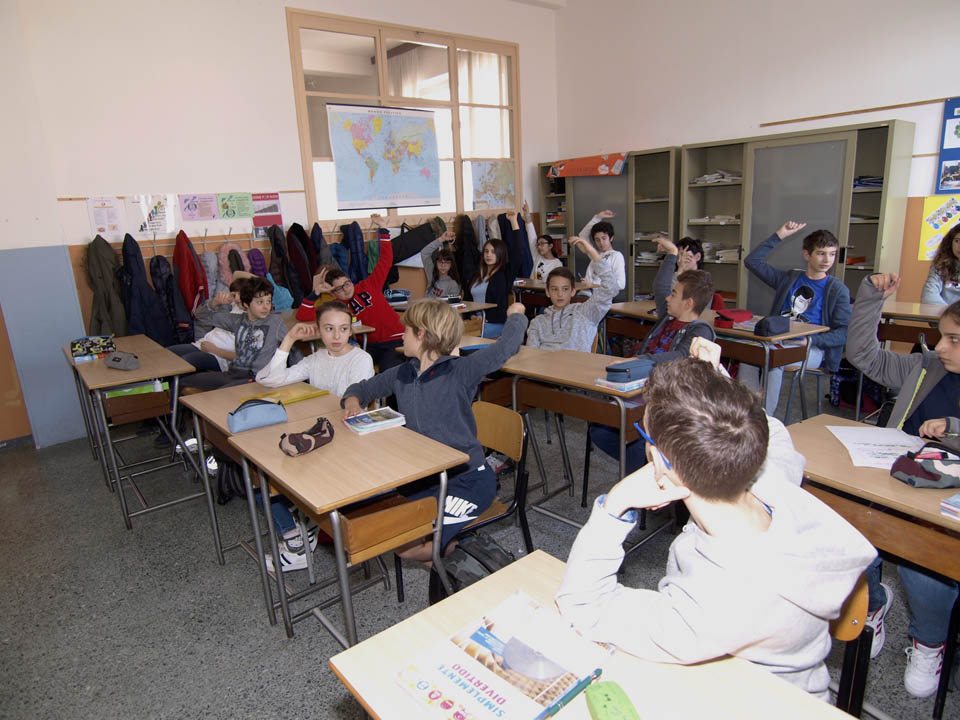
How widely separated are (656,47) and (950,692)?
6387 mm

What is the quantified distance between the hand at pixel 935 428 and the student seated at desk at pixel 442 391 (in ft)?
4.47

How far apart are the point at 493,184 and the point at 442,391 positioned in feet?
17.6

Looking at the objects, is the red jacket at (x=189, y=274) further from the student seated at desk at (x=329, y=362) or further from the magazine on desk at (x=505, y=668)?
the magazine on desk at (x=505, y=668)

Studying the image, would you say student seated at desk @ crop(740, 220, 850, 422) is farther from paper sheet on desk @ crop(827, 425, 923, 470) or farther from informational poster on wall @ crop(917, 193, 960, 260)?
paper sheet on desk @ crop(827, 425, 923, 470)

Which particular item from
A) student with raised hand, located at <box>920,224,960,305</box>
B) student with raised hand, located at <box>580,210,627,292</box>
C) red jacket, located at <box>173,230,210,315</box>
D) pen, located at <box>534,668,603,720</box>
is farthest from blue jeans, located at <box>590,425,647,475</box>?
red jacket, located at <box>173,230,210,315</box>

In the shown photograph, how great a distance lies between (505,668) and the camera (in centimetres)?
102

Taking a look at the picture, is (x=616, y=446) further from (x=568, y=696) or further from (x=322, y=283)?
(x=322, y=283)

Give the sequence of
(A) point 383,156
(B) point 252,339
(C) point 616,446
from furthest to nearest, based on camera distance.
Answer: (A) point 383,156 < (B) point 252,339 < (C) point 616,446

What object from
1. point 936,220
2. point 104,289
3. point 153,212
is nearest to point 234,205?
point 153,212

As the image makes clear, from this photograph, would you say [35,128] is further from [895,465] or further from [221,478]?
[895,465]

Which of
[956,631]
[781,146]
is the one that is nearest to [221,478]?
[956,631]

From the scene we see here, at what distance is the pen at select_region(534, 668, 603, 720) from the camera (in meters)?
0.93

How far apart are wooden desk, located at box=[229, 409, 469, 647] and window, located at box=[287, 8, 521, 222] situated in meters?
→ 4.09

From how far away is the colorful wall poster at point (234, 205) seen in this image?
5215 millimetres
